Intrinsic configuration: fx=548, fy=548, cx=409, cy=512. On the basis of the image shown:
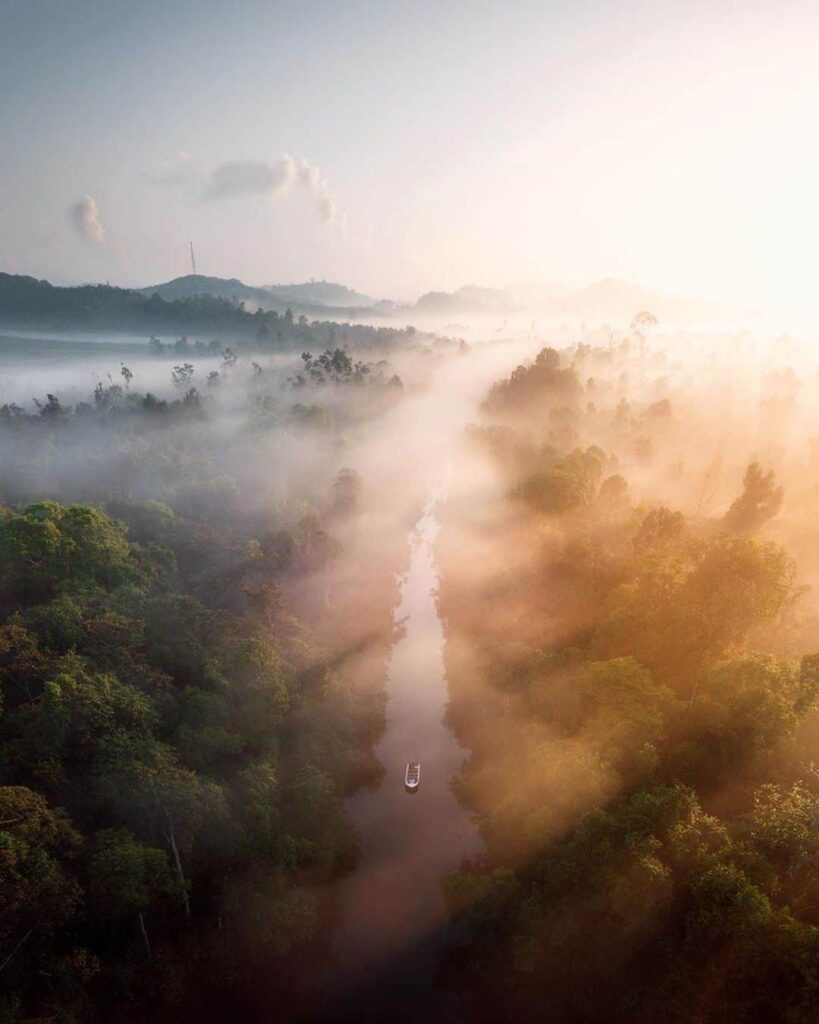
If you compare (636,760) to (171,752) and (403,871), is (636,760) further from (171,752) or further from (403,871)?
(171,752)

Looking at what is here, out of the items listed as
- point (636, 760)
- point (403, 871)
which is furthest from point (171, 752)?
point (636, 760)

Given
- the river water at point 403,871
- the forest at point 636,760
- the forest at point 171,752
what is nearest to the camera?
the forest at point 636,760

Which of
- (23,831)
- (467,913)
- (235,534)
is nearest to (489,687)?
(467,913)

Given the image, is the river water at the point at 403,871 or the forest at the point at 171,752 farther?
the river water at the point at 403,871

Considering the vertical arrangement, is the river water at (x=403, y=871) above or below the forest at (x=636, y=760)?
below

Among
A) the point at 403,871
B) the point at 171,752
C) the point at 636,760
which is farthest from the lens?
the point at 403,871

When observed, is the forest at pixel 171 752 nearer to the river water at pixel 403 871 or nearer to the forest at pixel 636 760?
the river water at pixel 403 871

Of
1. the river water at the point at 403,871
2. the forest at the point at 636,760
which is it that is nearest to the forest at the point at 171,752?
the river water at the point at 403,871
